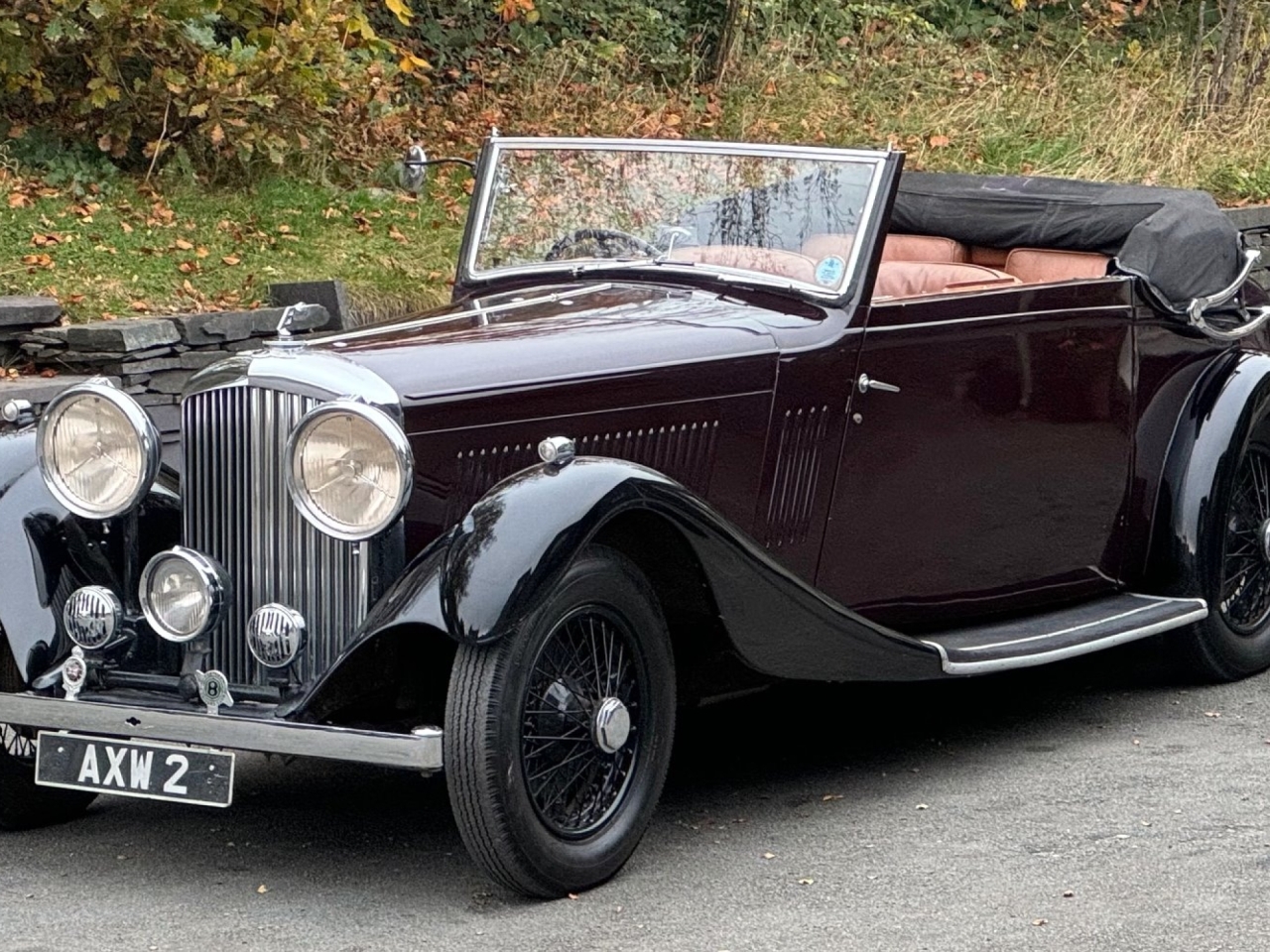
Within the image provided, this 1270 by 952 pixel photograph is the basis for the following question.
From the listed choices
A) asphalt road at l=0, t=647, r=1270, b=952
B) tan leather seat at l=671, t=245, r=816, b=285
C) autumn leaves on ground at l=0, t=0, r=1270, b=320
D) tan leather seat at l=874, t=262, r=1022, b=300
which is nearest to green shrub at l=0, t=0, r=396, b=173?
autumn leaves on ground at l=0, t=0, r=1270, b=320

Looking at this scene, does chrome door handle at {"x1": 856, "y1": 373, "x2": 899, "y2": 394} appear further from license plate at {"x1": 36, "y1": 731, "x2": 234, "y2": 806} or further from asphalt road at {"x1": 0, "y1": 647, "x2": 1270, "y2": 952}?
license plate at {"x1": 36, "y1": 731, "x2": 234, "y2": 806}

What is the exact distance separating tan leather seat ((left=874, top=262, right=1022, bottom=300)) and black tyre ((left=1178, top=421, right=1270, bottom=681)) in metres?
0.93

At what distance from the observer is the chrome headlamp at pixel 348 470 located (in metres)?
3.83

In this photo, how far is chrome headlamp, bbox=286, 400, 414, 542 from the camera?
12.6ft

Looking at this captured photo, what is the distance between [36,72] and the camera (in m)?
8.71

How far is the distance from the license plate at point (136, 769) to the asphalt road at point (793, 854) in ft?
0.79

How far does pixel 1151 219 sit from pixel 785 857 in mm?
2577

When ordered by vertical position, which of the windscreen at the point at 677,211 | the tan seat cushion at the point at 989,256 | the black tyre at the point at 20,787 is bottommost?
the black tyre at the point at 20,787

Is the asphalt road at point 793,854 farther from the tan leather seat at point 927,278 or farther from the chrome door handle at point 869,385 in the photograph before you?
the tan leather seat at point 927,278

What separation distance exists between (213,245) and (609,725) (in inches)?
201

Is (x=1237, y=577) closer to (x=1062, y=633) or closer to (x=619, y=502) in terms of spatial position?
(x=1062, y=633)

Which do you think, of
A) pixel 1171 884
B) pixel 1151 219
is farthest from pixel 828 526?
pixel 1151 219

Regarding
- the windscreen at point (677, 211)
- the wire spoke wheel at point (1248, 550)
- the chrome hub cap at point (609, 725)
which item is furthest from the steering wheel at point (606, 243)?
the wire spoke wheel at point (1248, 550)

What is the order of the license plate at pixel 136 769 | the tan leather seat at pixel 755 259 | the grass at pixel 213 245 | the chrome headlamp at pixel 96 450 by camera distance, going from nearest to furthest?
the license plate at pixel 136 769
the chrome headlamp at pixel 96 450
the tan leather seat at pixel 755 259
the grass at pixel 213 245
